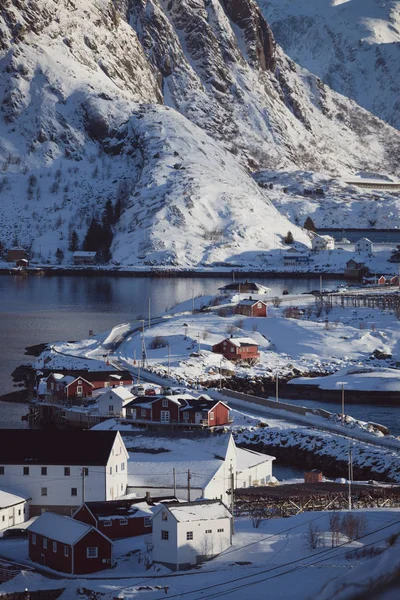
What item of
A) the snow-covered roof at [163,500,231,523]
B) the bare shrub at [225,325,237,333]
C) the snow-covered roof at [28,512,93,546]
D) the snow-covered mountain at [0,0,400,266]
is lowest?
the snow-covered roof at [28,512,93,546]

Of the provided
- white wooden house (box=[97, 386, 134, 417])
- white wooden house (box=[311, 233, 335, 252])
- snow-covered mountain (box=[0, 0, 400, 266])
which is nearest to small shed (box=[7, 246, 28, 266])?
snow-covered mountain (box=[0, 0, 400, 266])

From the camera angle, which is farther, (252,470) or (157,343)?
(157,343)

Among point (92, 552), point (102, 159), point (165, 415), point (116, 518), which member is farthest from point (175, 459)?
point (102, 159)

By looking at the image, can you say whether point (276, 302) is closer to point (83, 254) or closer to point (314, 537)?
point (314, 537)

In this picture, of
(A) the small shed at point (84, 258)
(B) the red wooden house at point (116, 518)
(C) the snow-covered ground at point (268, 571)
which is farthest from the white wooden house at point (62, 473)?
(A) the small shed at point (84, 258)

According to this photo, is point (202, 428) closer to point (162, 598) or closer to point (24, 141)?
point (162, 598)

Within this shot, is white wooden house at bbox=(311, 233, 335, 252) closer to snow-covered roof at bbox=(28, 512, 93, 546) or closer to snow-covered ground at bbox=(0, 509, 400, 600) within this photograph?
snow-covered ground at bbox=(0, 509, 400, 600)
